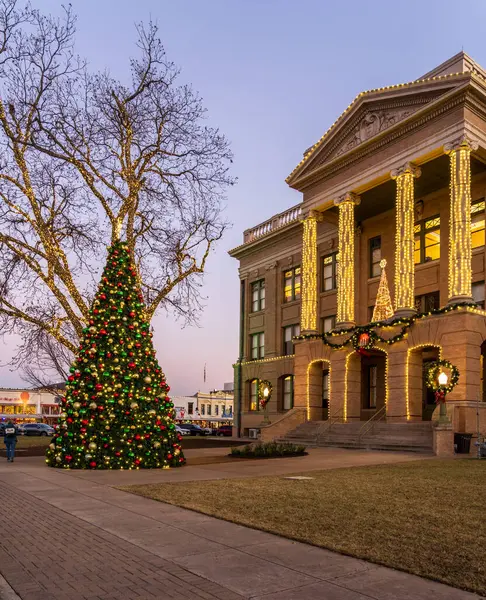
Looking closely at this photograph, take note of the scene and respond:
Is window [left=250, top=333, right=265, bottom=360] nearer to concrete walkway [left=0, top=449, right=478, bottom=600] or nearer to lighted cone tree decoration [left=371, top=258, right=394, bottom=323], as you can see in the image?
lighted cone tree decoration [left=371, top=258, right=394, bottom=323]

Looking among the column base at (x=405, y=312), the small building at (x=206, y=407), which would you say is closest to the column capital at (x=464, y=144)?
the column base at (x=405, y=312)

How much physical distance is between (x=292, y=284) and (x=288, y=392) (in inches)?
324

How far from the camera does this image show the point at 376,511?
32.9 ft

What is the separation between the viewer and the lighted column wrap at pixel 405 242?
30.4 m

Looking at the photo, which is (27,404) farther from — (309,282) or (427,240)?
(427,240)

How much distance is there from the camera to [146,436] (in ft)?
59.2

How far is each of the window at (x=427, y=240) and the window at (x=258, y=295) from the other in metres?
17.3

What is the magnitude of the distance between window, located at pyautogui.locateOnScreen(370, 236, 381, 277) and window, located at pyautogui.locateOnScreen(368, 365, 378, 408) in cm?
596

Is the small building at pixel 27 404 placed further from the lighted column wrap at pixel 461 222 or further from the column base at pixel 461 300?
the lighted column wrap at pixel 461 222

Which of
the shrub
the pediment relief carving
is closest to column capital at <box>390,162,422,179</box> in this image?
the pediment relief carving

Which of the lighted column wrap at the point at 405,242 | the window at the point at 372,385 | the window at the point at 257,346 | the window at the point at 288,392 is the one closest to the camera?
the lighted column wrap at the point at 405,242

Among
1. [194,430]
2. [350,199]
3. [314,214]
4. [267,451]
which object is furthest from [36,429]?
[267,451]

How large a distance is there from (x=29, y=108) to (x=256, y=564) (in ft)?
68.0

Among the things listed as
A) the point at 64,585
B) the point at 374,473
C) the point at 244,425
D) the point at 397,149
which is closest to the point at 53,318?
the point at 374,473
